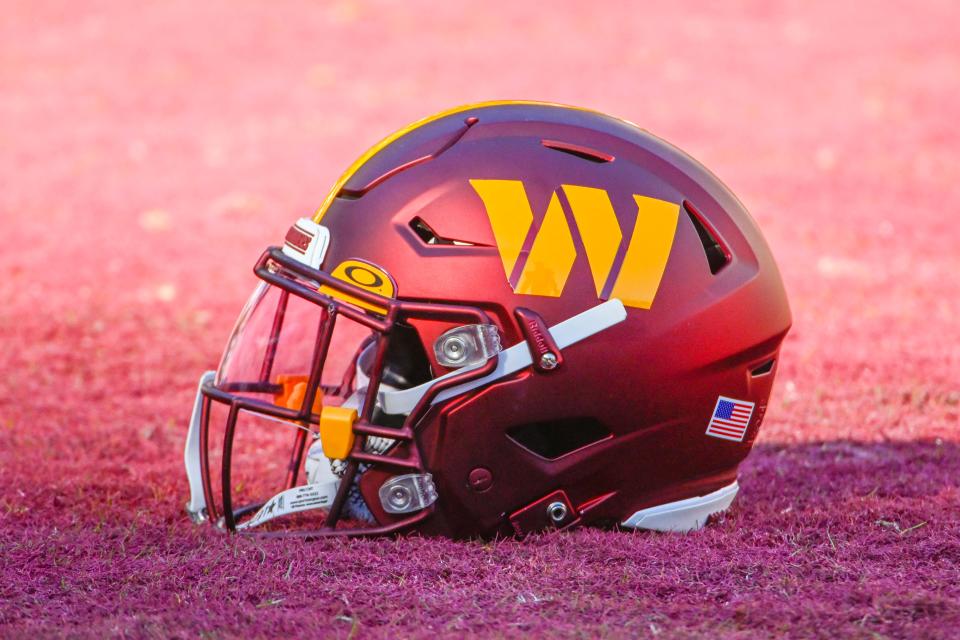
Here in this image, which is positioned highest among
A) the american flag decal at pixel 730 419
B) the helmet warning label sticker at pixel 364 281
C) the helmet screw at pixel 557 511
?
the helmet warning label sticker at pixel 364 281

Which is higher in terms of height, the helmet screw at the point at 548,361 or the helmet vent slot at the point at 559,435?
the helmet screw at the point at 548,361

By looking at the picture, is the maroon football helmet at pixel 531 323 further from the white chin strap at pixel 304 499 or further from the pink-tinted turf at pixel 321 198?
the pink-tinted turf at pixel 321 198

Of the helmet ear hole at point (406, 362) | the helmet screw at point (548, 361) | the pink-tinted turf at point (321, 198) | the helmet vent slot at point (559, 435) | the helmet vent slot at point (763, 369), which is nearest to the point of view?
the pink-tinted turf at point (321, 198)

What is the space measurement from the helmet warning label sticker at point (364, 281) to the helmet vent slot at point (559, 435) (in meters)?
0.55

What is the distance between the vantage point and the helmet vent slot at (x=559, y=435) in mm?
3348

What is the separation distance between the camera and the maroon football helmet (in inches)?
127

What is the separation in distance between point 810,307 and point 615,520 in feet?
13.0

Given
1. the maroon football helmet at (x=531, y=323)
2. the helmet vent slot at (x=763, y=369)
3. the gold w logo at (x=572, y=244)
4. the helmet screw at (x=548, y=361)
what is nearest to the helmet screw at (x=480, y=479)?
the maroon football helmet at (x=531, y=323)

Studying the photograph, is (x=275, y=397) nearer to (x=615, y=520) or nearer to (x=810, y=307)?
(x=615, y=520)

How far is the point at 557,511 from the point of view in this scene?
3373 mm

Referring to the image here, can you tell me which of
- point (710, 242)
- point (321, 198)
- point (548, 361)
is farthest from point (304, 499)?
point (321, 198)

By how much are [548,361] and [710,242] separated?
681mm

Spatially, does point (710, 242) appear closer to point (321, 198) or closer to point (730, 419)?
point (730, 419)

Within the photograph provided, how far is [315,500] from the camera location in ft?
11.3
